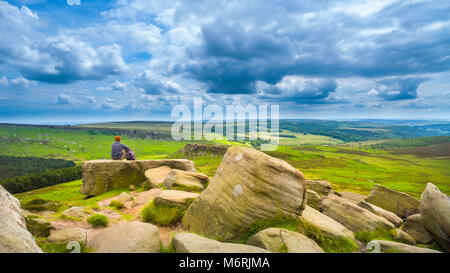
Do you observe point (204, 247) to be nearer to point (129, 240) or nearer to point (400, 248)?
point (129, 240)

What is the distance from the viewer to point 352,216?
679 inches

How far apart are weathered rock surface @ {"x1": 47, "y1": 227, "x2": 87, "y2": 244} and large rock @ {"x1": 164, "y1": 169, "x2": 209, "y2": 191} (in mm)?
9959

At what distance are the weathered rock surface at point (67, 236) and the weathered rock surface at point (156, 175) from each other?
12058 millimetres

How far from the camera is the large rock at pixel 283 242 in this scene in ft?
32.0

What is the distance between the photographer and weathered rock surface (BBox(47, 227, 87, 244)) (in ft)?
31.4

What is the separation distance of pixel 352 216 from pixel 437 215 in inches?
197

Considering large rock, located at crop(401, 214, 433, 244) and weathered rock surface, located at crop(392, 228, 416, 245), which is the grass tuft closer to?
weathered rock surface, located at crop(392, 228, 416, 245)

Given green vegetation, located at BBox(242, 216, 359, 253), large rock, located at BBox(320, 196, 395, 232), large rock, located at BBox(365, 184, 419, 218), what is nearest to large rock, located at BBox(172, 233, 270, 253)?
green vegetation, located at BBox(242, 216, 359, 253)

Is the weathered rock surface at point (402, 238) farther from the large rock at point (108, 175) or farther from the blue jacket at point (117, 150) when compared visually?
the blue jacket at point (117, 150)

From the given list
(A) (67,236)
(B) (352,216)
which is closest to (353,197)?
(B) (352,216)

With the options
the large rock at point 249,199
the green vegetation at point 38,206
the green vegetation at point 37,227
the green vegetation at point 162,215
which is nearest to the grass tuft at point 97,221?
the green vegetation at point 162,215

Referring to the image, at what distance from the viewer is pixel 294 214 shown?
1265 cm

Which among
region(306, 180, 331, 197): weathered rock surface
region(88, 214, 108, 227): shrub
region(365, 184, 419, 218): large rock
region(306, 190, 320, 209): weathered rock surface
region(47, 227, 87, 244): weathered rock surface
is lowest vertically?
region(365, 184, 419, 218): large rock
